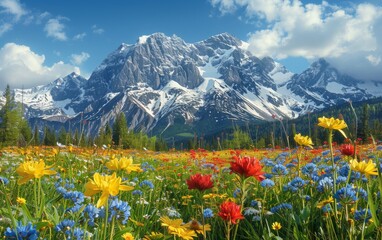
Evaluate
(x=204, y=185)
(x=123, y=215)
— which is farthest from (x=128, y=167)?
(x=204, y=185)

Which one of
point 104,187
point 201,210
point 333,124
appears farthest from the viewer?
point 333,124

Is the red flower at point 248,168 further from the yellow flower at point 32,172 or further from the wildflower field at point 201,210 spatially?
the yellow flower at point 32,172

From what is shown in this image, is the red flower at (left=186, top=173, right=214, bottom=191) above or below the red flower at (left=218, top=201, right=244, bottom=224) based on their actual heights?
above

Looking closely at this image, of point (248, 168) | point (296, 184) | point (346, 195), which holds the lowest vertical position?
point (296, 184)

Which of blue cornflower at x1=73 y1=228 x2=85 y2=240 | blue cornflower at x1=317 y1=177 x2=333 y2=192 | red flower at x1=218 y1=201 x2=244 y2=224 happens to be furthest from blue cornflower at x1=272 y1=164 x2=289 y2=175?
blue cornflower at x1=73 y1=228 x2=85 y2=240

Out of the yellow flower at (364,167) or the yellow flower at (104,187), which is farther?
the yellow flower at (364,167)

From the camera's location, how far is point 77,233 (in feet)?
6.99

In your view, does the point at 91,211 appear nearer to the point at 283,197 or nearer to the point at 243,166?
the point at 243,166

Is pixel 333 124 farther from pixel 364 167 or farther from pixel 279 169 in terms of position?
pixel 279 169

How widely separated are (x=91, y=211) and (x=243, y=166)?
1.15 metres

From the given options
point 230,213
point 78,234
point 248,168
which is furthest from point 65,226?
point 248,168

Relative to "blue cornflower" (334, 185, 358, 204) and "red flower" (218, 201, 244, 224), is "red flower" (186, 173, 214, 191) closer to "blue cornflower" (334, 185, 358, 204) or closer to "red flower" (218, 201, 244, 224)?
"red flower" (218, 201, 244, 224)

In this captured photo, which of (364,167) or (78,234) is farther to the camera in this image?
(364,167)

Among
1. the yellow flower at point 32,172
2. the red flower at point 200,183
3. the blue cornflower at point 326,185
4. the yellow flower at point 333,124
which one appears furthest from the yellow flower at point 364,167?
the yellow flower at point 32,172
